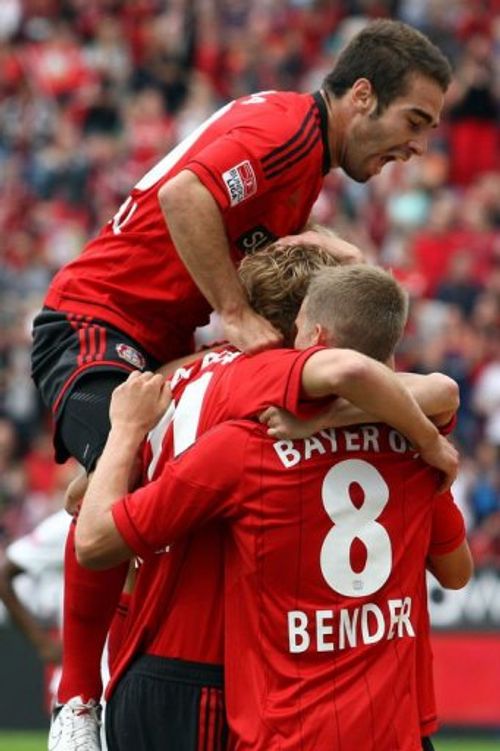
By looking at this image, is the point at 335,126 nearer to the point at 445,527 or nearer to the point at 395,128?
the point at 395,128

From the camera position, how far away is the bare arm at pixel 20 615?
345 inches

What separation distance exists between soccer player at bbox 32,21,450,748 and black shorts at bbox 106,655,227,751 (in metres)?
0.54

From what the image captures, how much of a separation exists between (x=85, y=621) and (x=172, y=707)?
69 cm

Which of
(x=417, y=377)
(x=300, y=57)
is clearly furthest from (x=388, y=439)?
(x=300, y=57)

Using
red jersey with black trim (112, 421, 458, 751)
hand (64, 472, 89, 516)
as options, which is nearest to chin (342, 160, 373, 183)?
hand (64, 472, 89, 516)

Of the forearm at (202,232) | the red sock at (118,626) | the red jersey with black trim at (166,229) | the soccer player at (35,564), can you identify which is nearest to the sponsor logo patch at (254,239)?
the red jersey with black trim at (166,229)

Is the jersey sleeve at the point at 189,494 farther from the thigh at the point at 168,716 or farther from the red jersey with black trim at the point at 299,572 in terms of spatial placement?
the thigh at the point at 168,716

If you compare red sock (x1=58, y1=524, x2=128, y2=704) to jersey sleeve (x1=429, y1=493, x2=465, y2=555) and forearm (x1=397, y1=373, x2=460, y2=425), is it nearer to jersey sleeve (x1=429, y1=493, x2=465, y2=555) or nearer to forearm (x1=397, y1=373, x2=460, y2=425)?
jersey sleeve (x1=429, y1=493, x2=465, y2=555)

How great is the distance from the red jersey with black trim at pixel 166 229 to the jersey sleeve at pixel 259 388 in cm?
77

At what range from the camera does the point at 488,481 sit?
12.9m

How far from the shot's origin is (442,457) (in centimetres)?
460

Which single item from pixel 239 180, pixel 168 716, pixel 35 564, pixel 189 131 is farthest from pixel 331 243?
pixel 189 131

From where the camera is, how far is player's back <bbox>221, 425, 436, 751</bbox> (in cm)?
445

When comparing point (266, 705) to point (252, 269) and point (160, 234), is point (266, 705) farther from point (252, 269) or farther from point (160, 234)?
point (160, 234)
